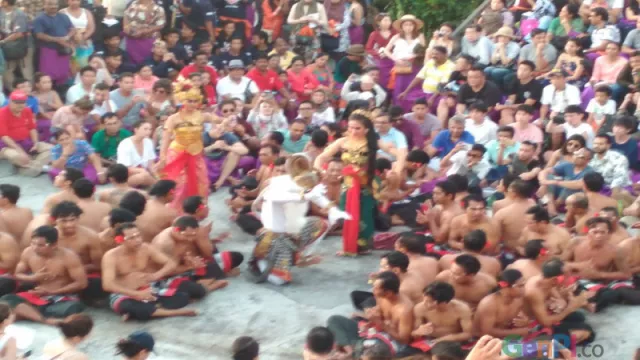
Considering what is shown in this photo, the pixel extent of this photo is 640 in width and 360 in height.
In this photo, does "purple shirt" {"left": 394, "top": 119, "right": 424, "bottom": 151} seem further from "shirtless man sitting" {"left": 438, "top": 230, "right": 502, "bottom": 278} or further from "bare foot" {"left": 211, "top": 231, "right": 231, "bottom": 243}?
"shirtless man sitting" {"left": 438, "top": 230, "right": 502, "bottom": 278}

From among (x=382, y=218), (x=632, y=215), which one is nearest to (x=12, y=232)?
(x=382, y=218)

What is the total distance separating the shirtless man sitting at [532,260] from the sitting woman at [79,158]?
4.64m

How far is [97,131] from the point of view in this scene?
38.3ft

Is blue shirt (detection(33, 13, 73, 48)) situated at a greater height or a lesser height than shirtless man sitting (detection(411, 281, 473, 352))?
greater

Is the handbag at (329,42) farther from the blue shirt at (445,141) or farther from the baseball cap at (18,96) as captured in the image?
the baseball cap at (18,96)

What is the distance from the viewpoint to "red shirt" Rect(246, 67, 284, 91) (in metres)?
13.2

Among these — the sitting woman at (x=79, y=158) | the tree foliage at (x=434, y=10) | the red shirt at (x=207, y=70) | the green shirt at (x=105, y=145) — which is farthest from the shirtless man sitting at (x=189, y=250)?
the tree foliage at (x=434, y=10)

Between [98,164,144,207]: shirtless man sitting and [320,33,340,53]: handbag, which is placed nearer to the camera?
[98,164,144,207]: shirtless man sitting

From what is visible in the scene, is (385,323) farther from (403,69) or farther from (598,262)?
(403,69)

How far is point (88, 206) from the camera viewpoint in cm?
905

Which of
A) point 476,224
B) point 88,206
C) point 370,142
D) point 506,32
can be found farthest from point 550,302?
point 506,32

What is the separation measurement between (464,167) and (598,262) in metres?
2.46

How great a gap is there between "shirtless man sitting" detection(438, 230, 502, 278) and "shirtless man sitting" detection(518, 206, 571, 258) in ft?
1.56

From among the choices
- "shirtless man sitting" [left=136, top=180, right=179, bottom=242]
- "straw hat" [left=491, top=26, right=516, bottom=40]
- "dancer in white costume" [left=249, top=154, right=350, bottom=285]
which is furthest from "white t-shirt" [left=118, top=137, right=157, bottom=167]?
"straw hat" [left=491, top=26, right=516, bottom=40]
